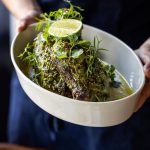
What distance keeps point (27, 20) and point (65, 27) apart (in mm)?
167

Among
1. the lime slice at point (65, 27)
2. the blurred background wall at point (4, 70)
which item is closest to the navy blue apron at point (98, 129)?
the lime slice at point (65, 27)

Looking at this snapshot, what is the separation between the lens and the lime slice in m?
0.77

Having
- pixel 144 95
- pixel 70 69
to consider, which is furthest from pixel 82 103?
pixel 144 95

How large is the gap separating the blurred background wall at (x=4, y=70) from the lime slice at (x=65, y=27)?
0.84 m

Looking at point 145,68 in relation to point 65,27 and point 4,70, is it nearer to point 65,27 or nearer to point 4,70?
point 65,27

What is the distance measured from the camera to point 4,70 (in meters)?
1.62

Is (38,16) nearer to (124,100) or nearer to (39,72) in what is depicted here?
(39,72)

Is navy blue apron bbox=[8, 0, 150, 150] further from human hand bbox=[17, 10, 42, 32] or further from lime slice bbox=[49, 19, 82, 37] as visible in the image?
lime slice bbox=[49, 19, 82, 37]

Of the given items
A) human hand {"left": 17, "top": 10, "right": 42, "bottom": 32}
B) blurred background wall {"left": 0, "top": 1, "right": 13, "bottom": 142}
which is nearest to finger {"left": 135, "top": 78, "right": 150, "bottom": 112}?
human hand {"left": 17, "top": 10, "right": 42, "bottom": 32}

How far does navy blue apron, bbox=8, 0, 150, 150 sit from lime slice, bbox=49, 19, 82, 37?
17 cm

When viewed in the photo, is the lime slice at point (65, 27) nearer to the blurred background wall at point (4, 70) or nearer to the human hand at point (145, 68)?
the human hand at point (145, 68)

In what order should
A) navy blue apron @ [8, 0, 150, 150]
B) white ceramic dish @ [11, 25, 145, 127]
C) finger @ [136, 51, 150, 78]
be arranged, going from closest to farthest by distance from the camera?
white ceramic dish @ [11, 25, 145, 127] → finger @ [136, 51, 150, 78] → navy blue apron @ [8, 0, 150, 150]

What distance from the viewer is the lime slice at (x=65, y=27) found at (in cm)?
77

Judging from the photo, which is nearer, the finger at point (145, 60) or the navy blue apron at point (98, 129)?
the finger at point (145, 60)
